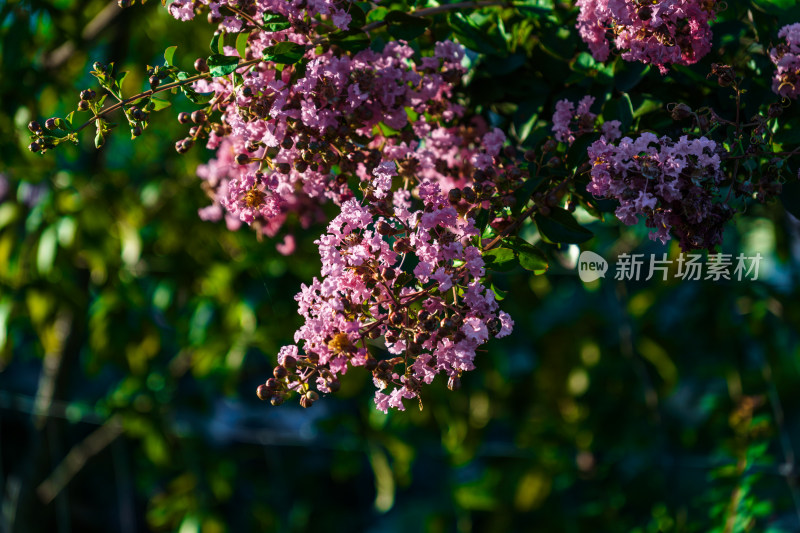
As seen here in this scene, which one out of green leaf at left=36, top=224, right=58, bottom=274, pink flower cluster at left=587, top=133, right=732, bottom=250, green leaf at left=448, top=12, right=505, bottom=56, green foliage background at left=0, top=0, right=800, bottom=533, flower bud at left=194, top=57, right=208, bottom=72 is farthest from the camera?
green foliage background at left=0, top=0, right=800, bottom=533

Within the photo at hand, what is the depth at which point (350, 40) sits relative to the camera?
803 millimetres

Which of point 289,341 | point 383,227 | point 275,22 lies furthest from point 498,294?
point 289,341

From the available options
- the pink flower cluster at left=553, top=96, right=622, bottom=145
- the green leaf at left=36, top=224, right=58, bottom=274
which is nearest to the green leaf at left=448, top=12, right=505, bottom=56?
the pink flower cluster at left=553, top=96, right=622, bottom=145

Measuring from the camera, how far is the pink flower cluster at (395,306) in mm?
700

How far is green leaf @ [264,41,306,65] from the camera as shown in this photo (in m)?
0.75

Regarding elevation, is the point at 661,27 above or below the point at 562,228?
above

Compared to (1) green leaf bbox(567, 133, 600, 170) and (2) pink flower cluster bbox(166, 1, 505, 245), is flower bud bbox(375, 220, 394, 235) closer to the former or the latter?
(2) pink flower cluster bbox(166, 1, 505, 245)

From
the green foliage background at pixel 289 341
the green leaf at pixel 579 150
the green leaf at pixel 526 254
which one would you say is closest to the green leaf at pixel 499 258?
the green leaf at pixel 526 254

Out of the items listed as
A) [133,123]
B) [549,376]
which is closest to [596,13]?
[133,123]

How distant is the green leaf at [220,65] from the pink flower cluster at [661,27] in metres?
0.37

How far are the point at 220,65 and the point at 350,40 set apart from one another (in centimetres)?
14

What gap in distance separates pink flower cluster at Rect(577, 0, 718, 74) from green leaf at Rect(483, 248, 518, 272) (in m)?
0.23

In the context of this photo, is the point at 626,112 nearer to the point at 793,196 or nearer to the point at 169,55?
the point at 793,196

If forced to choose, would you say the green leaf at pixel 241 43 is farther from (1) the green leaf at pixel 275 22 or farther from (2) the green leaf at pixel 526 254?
(2) the green leaf at pixel 526 254
